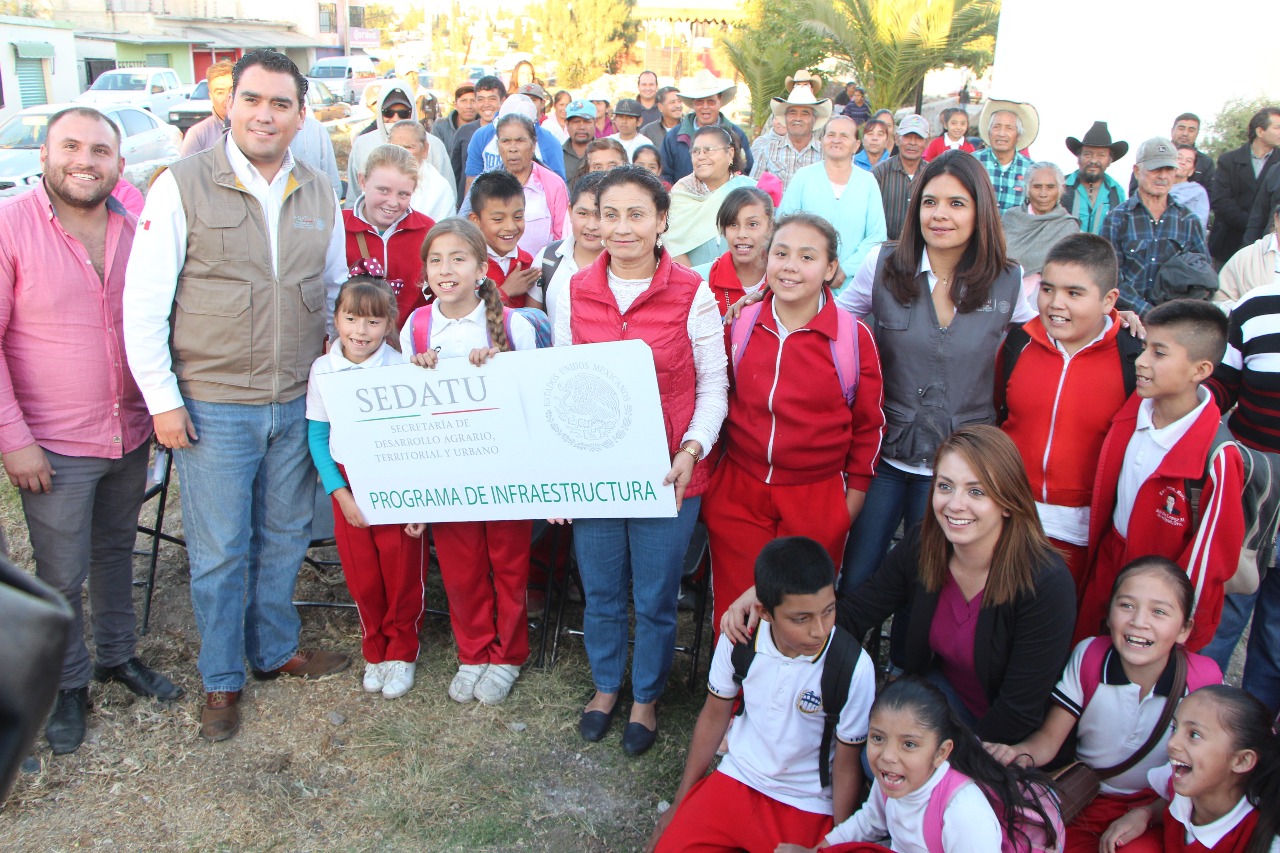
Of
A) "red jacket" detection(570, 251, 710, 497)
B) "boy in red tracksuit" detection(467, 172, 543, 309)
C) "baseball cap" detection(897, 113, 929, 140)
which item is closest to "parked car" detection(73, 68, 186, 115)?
"baseball cap" detection(897, 113, 929, 140)

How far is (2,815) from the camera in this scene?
332 centimetres

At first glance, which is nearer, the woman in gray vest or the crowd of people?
the crowd of people

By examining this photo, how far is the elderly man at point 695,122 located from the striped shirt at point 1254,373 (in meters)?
5.83

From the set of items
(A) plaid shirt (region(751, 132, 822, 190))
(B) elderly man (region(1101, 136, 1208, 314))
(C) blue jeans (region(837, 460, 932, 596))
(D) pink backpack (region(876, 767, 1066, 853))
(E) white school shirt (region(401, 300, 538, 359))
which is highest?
(A) plaid shirt (region(751, 132, 822, 190))

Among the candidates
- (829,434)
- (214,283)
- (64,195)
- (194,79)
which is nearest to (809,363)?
(829,434)

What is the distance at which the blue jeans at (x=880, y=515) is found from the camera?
12.2 feet

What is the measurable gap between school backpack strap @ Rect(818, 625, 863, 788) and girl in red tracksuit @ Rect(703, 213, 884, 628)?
2.10 feet

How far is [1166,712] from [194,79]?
5493 cm

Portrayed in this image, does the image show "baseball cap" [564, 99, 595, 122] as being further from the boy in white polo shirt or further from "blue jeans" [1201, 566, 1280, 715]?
"blue jeans" [1201, 566, 1280, 715]

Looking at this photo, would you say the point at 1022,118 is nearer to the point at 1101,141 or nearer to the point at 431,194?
the point at 1101,141

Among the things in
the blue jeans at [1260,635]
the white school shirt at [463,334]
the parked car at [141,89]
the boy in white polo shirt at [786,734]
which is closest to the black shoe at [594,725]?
the boy in white polo shirt at [786,734]

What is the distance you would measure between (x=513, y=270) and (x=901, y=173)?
466 centimetres

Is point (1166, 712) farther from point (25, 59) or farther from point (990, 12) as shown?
point (25, 59)

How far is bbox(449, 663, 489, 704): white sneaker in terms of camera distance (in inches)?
159
